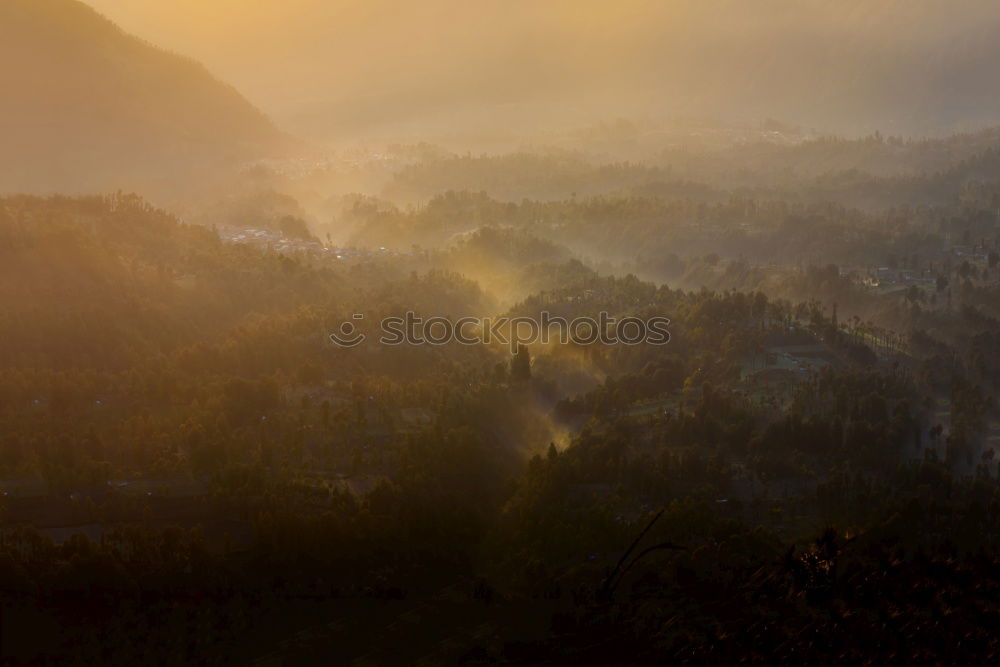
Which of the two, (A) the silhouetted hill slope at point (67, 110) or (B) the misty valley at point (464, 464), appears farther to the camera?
(A) the silhouetted hill slope at point (67, 110)

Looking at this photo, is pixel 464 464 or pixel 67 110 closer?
pixel 464 464

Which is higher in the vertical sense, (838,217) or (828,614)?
(838,217)

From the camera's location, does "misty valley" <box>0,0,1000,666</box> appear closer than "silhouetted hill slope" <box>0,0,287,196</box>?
Yes

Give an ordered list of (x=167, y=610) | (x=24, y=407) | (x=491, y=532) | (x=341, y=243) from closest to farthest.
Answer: (x=167, y=610), (x=491, y=532), (x=24, y=407), (x=341, y=243)

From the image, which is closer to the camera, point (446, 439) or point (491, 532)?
point (491, 532)

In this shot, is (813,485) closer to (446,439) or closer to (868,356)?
(446,439)

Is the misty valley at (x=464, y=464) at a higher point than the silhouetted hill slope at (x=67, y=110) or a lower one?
lower

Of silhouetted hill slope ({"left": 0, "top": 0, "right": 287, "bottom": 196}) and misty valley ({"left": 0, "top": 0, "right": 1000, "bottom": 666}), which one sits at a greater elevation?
silhouetted hill slope ({"left": 0, "top": 0, "right": 287, "bottom": 196})

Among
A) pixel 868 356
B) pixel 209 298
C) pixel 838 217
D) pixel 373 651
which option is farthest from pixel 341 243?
pixel 373 651

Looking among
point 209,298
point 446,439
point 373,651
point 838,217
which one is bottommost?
point 373,651

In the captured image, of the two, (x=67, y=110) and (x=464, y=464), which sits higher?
(x=67, y=110)

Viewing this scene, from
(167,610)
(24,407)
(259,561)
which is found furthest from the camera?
(24,407)
